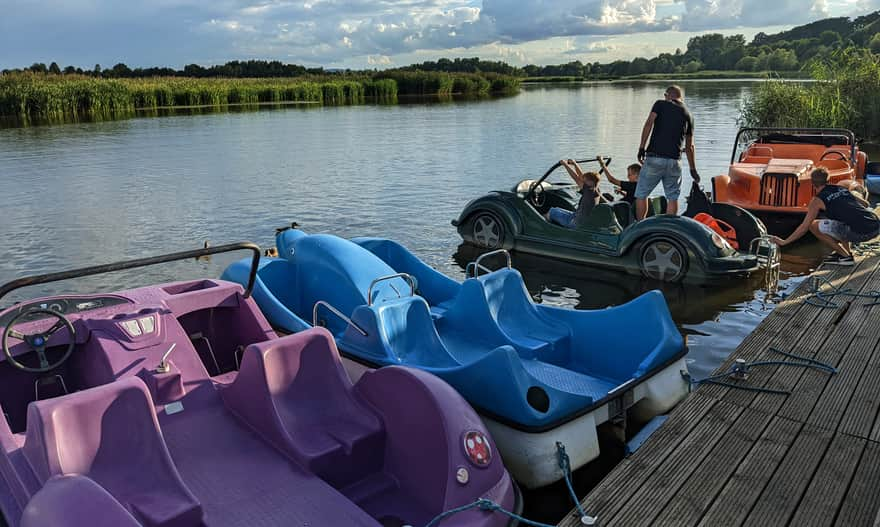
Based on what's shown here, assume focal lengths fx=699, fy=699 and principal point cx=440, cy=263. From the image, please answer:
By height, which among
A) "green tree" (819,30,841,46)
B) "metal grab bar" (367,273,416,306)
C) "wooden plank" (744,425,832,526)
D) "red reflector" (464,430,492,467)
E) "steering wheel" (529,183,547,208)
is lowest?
"wooden plank" (744,425,832,526)

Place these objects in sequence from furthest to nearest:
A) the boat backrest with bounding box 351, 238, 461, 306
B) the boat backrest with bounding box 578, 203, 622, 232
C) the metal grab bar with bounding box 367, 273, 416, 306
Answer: the boat backrest with bounding box 578, 203, 622, 232 → the boat backrest with bounding box 351, 238, 461, 306 → the metal grab bar with bounding box 367, 273, 416, 306

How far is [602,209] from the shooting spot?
9.23 meters

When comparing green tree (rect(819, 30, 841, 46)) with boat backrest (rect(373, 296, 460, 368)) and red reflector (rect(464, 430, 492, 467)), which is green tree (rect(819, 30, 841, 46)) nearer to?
boat backrest (rect(373, 296, 460, 368))

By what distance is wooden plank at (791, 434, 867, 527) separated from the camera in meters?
3.42

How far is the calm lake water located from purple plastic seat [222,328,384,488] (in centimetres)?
346

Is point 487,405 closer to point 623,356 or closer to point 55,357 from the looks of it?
point 623,356

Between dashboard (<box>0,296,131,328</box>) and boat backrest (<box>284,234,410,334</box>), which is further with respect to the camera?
boat backrest (<box>284,234,410,334</box>)

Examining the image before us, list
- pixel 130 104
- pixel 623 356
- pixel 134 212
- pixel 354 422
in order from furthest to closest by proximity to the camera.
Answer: pixel 130 104 < pixel 134 212 < pixel 623 356 < pixel 354 422

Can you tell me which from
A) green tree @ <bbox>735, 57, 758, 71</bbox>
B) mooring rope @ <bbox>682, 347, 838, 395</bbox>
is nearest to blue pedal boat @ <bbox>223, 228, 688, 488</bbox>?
mooring rope @ <bbox>682, 347, 838, 395</bbox>

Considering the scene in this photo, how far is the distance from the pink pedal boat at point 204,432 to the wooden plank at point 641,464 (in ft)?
1.50

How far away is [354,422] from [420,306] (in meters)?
1.66

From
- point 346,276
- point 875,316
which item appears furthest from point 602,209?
point 346,276

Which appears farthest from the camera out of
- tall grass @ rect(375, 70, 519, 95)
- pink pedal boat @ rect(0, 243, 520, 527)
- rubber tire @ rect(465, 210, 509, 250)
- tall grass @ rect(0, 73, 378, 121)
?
tall grass @ rect(375, 70, 519, 95)

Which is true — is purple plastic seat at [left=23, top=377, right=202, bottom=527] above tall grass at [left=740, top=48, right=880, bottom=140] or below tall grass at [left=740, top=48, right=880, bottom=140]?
below
